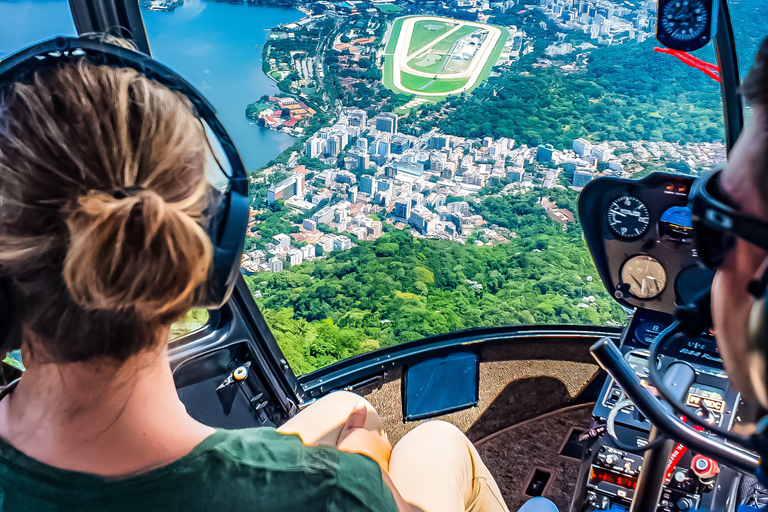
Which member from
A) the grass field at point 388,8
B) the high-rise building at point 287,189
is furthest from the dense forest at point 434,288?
the grass field at point 388,8

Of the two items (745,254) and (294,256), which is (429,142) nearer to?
(294,256)

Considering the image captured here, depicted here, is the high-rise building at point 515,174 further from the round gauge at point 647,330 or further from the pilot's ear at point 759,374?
the pilot's ear at point 759,374

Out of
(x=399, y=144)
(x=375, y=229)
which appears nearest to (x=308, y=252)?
(x=375, y=229)

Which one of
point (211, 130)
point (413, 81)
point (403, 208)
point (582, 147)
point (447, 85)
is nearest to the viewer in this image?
point (211, 130)

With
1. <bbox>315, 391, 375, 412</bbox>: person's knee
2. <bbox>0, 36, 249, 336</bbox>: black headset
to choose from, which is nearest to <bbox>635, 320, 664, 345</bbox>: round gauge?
<bbox>315, 391, 375, 412</bbox>: person's knee

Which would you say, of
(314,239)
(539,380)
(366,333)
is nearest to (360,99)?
(314,239)

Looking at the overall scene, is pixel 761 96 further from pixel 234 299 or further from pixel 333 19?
pixel 333 19
